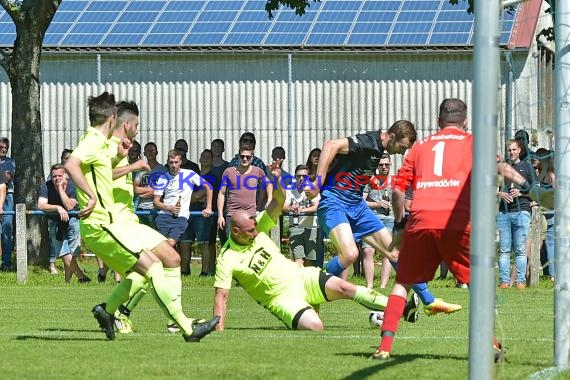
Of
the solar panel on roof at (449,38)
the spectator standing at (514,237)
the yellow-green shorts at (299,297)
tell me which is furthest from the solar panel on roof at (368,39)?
the yellow-green shorts at (299,297)

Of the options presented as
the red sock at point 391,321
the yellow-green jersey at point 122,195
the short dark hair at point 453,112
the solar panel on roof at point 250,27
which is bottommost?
the red sock at point 391,321

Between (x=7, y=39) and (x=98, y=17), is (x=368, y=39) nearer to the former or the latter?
(x=98, y=17)

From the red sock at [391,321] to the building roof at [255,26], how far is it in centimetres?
1726

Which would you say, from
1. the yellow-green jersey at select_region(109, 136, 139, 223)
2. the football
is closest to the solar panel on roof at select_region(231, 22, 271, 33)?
the football

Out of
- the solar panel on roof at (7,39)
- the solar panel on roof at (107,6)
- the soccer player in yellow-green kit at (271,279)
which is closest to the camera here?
the soccer player in yellow-green kit at (271,279)

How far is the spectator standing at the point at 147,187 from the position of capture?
2042 cm

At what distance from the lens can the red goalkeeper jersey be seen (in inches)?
351

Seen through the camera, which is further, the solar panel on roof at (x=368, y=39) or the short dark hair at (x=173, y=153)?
the solar panel on roof at (x=368, y=39)

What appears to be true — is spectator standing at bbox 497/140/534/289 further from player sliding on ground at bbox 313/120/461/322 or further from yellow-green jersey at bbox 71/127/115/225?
yellow-green jersey at bbox 71/127/115/225

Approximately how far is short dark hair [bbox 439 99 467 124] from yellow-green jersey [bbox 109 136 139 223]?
9.71 ft

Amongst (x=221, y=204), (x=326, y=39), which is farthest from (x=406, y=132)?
(x=326, y=39)

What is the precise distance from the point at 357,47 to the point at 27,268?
8.87 metres

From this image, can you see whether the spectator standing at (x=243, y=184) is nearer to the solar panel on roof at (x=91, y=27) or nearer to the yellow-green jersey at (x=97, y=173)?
the yellow-green jersey at (x=97, y=173)

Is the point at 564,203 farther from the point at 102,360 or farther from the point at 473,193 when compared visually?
the point at 102,360
